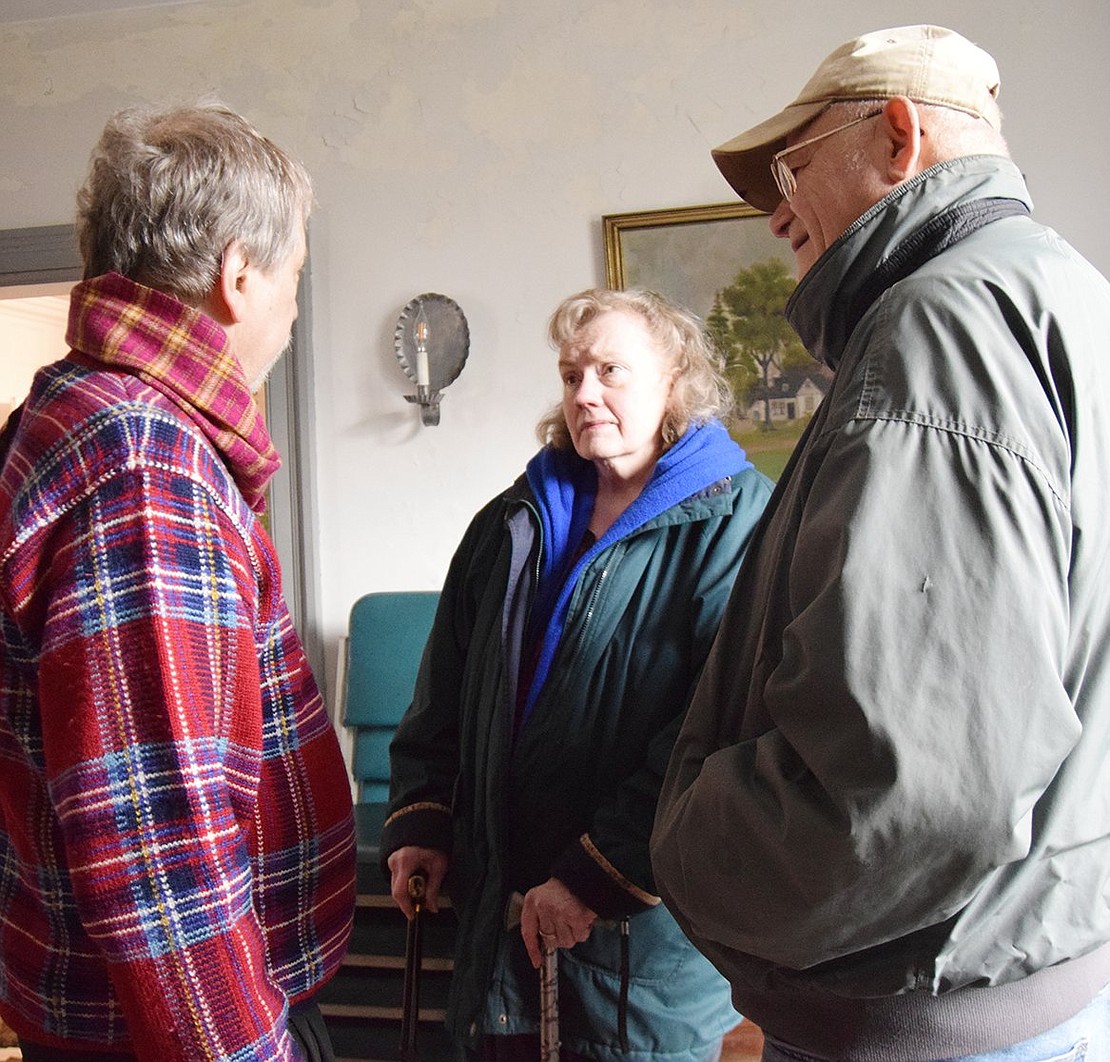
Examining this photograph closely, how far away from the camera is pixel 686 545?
1553 mm

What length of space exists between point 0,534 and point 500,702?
79 centimetres

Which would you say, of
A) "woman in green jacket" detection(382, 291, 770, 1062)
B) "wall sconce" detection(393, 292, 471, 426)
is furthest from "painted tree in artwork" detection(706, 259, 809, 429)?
"woman in green jacket" detection(382, 291, 770, 1062)

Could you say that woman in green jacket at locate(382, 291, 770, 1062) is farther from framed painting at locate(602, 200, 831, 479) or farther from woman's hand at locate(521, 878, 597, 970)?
framed painting at locate(602, 200, 831, 479)

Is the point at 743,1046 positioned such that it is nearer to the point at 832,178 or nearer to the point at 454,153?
the point at 832,178

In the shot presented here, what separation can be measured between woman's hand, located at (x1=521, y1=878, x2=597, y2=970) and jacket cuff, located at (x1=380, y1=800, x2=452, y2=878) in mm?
207

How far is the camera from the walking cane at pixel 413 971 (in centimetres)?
149

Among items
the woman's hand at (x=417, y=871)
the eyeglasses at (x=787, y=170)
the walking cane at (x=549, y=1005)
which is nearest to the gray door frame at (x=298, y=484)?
the woman's hand at (x=417, y=871)

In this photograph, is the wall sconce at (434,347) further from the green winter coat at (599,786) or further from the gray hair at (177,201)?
the gray hair at (177,201)

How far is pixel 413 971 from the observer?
153cm

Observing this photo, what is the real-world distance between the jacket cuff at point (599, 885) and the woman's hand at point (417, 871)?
0.84 feet

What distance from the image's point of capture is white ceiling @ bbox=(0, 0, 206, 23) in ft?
10.7

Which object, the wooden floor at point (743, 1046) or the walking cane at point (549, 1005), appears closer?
the walking cane at point (549, 1005)

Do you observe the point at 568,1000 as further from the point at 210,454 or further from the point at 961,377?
the point at 961,377

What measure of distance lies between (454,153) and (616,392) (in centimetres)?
172
